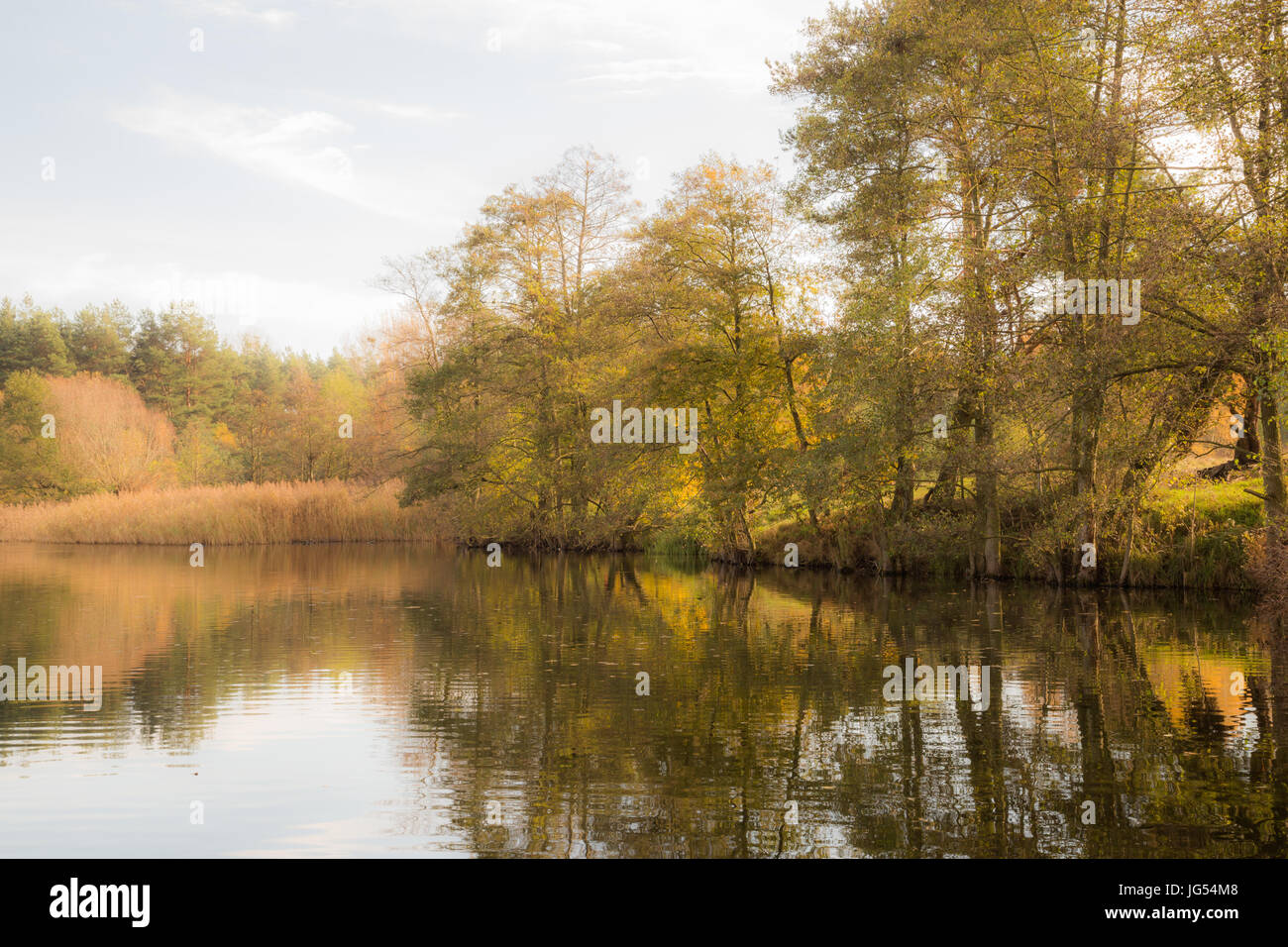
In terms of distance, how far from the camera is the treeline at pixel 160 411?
59781 mm

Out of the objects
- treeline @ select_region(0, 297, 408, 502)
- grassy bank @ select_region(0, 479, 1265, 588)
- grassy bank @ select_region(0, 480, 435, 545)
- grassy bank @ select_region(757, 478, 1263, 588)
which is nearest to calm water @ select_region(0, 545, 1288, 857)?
grassy bank @ select_region(757, 478, 1263, 588)

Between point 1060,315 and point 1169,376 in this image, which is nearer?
point 1169,376

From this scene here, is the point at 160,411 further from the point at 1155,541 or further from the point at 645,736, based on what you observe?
the point at 645,736

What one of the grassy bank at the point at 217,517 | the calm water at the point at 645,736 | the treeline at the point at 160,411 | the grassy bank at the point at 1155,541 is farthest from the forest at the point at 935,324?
the treeline at the point at 160,411

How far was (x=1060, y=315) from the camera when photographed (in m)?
A: 22.1

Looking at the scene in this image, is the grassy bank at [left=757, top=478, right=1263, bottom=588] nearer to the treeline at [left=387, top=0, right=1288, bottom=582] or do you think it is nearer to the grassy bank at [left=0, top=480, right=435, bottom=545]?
the treeline at [left=387, top=0, right=1288, bottom=582]

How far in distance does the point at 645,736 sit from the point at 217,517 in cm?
4110

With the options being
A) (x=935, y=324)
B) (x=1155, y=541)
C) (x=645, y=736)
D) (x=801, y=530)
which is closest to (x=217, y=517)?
(x=801, y=530)

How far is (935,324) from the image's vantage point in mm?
23891

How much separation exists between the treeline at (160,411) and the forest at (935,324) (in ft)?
37.2

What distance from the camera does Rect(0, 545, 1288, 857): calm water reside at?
6.96 m
